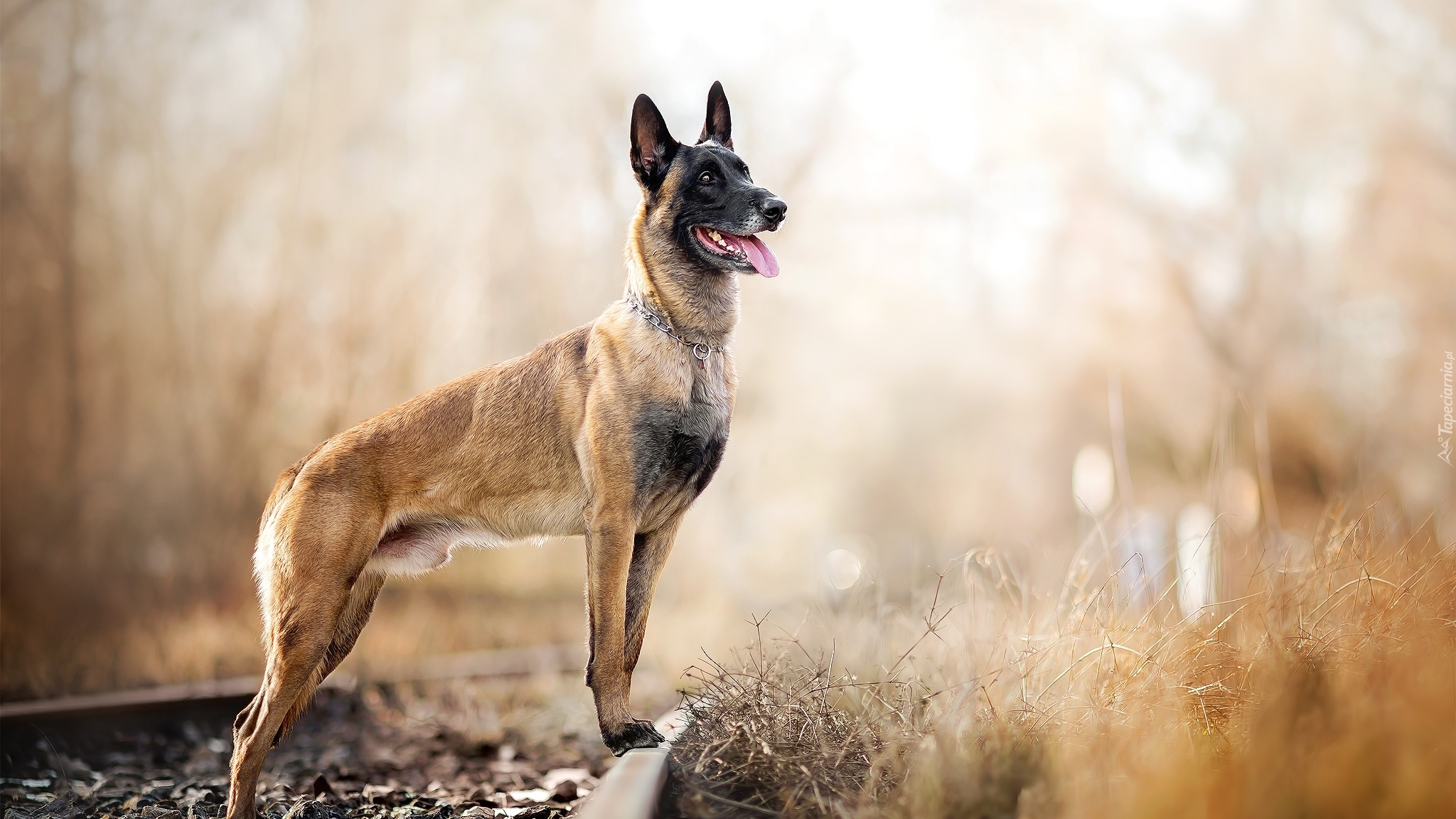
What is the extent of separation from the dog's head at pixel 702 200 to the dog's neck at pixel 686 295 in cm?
5

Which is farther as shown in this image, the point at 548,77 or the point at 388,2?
the point at 548,77

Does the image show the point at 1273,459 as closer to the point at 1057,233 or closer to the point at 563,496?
the point at 1057,233

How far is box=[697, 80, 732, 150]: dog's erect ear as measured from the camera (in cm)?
384

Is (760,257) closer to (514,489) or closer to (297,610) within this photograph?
(514,489)

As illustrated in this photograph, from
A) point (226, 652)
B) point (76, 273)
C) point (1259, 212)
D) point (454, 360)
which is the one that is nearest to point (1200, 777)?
point (226, 652)

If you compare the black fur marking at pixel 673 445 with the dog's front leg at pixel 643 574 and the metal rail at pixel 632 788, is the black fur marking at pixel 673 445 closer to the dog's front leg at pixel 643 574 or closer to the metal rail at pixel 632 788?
the dog's front leg at pixel 643 574

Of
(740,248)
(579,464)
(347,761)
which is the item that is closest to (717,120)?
(740,248)

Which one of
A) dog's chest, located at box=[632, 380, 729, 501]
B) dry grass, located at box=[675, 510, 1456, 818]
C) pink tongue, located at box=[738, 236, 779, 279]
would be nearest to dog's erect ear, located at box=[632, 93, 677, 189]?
pink tongue, located at box=[738, 236, 779, 279]

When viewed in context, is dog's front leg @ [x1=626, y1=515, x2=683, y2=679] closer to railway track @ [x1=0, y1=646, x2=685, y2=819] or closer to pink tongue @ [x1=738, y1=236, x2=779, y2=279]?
railway track @ [x1=0, y1=646, x2=685, y2=819]

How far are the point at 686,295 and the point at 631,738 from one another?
161 cm

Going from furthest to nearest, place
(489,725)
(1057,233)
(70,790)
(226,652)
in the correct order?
(1057,233)
(226,652)
(489,725)
(70,790)

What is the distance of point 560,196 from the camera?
410 inches

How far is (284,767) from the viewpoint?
181 inches

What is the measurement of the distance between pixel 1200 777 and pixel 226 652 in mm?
6589
